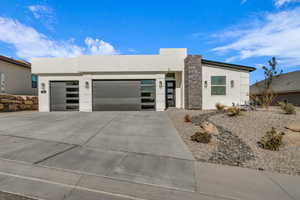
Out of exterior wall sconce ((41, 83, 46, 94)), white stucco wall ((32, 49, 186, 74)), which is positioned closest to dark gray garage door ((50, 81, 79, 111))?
exterior wall sconce ((41, 83, 46, 94))

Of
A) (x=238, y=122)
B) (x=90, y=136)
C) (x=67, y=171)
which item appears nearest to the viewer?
(x=67, y=171)

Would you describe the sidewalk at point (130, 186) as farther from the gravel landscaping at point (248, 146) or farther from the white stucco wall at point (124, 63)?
the white stucco wall at point (124, 63)

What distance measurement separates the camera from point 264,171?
3.24m

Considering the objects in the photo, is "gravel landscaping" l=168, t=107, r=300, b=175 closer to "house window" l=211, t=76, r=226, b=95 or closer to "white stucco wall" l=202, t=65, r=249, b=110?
"white stucco wall" l=202, t=65, r=249, b=110

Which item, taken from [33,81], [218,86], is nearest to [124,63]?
[218,86]

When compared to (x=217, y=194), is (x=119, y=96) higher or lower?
higher

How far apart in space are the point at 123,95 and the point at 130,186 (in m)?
9.70

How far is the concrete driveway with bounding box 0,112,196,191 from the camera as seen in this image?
296 centimetres

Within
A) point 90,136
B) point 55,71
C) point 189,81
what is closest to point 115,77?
point 55,71

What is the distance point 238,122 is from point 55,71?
1335 cm

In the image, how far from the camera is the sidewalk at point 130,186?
232 centimetres

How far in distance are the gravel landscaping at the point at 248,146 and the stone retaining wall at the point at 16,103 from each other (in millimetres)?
13356

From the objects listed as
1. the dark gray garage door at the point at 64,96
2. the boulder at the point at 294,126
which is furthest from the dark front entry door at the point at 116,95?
the boulder at the point at 294,126

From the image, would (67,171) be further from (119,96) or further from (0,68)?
(0,68)
